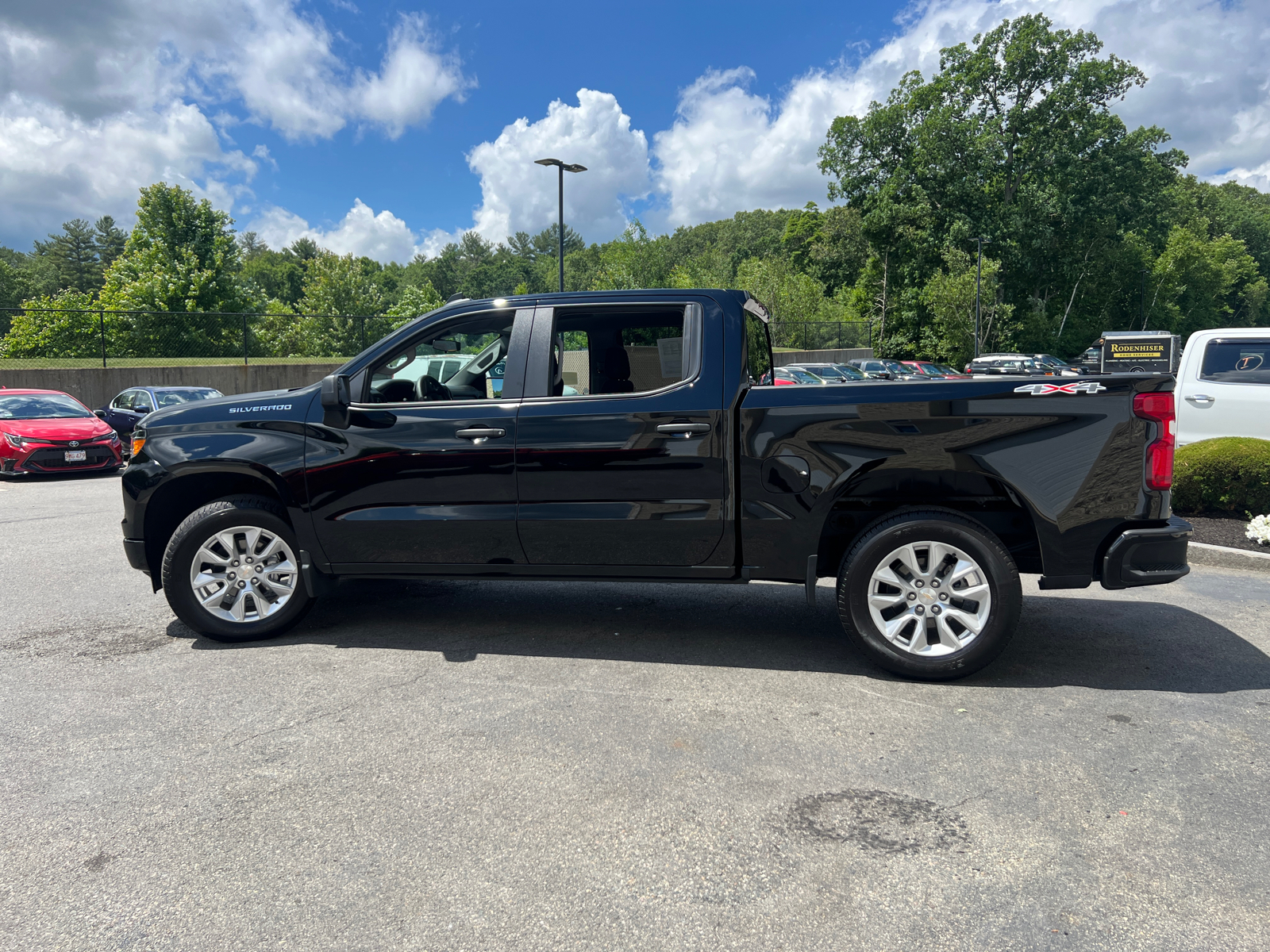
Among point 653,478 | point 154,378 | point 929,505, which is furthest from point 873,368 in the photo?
point 653,478

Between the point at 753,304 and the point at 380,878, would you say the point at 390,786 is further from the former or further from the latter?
the point at 753,304

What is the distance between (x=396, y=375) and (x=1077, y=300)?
67275 mm

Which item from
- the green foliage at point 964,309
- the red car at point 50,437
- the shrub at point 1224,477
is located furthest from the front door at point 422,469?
the green foliage at point 964,309

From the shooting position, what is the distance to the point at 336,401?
4.84m

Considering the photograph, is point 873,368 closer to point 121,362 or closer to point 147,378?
point 147,378

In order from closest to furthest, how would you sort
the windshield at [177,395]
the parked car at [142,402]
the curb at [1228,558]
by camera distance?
the curb at [1228,558] < the windshield at [177,395] < the parked car at [142,402]

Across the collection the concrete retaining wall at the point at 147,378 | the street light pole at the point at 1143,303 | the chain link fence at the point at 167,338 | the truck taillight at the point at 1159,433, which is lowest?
the truck taillight at the point at 1159,433

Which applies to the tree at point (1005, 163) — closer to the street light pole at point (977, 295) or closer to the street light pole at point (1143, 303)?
the street light pole at point (977, 295)

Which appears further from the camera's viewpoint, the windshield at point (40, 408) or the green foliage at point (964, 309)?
the green foliage at point (964, 309)

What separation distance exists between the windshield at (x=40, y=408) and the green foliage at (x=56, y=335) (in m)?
8.31

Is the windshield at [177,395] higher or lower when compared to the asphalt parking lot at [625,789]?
higher

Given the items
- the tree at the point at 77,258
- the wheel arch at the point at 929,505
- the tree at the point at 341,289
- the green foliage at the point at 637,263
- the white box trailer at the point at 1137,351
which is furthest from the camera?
the tree at the point at 77,258

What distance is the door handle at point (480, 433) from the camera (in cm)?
477

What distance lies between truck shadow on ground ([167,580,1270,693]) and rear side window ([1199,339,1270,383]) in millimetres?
4851
